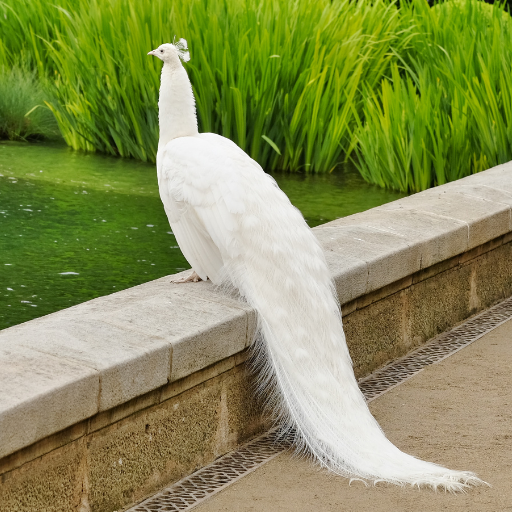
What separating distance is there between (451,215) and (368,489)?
1.91 meters

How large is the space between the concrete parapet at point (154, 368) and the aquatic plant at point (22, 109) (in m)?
4.66

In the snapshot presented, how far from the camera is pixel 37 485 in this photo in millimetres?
2398

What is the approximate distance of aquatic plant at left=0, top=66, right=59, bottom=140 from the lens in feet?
26.3

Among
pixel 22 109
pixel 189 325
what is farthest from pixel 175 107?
pixel 22 109

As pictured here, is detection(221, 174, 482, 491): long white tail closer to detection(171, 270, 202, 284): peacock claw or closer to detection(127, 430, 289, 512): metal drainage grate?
detection(127, 430, 289, 512): metal drainage grate

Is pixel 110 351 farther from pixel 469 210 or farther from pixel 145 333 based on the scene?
pixel 469 210

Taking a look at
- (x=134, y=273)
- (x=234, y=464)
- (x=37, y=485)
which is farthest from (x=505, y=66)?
(x=37, y=485)

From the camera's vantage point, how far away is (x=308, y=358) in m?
2.97

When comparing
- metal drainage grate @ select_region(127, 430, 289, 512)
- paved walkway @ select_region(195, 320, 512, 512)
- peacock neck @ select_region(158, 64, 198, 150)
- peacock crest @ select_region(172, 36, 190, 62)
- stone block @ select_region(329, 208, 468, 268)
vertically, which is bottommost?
metal drainage grate @ select_region(127, 430, 289, 512)

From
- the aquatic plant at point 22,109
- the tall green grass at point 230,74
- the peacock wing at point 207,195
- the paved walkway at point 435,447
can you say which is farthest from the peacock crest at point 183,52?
the aquatic plant at point 22,109

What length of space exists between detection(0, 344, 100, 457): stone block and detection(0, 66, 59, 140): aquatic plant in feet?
18.6

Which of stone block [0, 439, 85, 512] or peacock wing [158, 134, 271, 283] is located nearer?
stone block [0, 439, 85, 512]

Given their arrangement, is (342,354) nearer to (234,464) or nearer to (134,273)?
(234,464)

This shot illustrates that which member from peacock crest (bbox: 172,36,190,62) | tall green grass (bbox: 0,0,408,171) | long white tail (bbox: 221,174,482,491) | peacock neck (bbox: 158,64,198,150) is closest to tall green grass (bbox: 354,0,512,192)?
tall green grass (bbox: 0,0,408,171)
